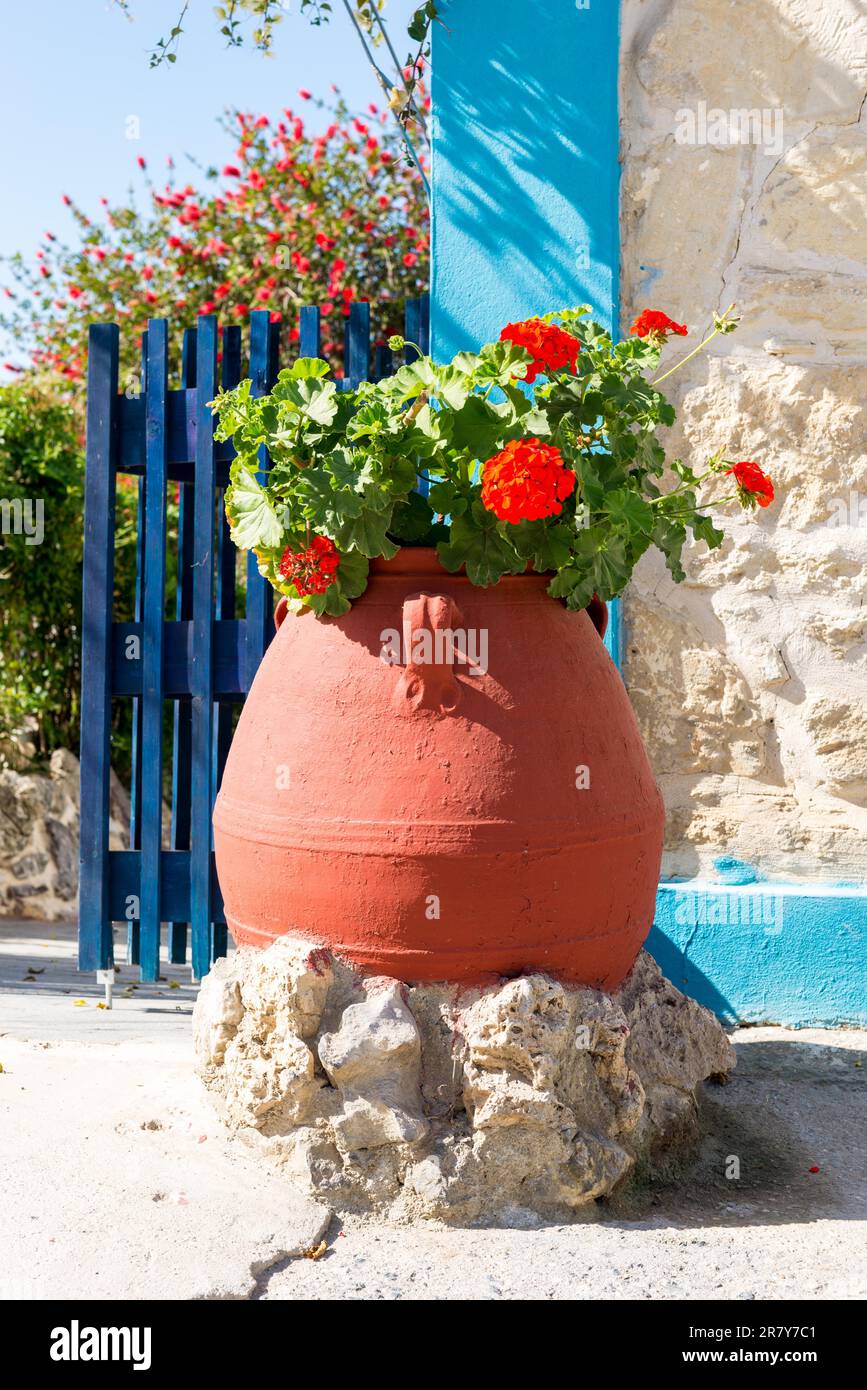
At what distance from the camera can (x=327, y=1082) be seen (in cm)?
215

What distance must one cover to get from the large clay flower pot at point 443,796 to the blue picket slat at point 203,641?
1196mm

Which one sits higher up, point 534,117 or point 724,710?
point 534,117

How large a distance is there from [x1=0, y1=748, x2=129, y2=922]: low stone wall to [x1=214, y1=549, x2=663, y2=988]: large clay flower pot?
9.79 ft

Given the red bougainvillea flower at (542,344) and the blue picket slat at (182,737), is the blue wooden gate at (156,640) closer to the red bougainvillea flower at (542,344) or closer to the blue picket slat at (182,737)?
the blue picket slat at (182,737)

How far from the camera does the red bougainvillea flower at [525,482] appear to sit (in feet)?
6.76

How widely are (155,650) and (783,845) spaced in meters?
1.77

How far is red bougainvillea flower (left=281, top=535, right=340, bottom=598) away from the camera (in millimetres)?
2203

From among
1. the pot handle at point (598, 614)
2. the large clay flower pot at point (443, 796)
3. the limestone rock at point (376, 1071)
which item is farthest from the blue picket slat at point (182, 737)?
the limestone rock at point (376, 1071)

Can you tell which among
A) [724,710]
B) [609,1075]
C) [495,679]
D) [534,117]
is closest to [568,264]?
Answer: [534,117]

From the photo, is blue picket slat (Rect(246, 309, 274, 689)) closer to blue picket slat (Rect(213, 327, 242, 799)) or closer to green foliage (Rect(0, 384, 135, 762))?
blue picket slat (Rect(213, 327, 242, 799))

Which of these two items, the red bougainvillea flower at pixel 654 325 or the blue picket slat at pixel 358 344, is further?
the blue picket slat at pixel 358 344

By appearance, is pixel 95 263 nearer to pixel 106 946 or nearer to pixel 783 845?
pixel 106 946

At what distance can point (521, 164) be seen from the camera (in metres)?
3.18
